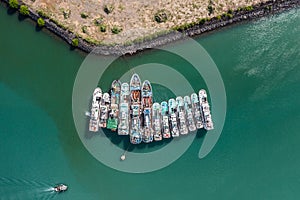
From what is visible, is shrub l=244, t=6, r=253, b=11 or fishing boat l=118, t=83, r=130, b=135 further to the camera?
fishing boat l=118, t=83, r=130, b=135

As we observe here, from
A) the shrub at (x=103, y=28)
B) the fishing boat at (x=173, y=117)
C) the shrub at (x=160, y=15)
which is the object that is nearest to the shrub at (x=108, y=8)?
the shrub at (x=103, y=28)

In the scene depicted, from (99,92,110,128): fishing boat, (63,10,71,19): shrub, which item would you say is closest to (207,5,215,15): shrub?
(99,92,110,128): fishing boat

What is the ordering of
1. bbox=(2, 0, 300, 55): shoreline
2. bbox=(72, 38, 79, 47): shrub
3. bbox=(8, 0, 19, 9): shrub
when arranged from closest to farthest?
bbox=(8, 0, 19, 9): shrub → bbox=(72, 38, 79, 47): shrub → bbox=(2, 0, 300, 55): shoreline

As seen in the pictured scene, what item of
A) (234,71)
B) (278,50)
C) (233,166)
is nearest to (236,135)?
(233,166)

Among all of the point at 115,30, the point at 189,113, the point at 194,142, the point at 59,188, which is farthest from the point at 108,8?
the point at 59,188

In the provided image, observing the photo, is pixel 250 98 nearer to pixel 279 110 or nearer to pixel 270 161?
pixel 279 110

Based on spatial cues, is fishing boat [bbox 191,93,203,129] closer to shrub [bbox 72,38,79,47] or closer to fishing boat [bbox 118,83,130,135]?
fishing boat [bbox 118,83,130,135]

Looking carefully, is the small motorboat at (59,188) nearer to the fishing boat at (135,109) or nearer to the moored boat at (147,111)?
the fishing boat at (135,109)

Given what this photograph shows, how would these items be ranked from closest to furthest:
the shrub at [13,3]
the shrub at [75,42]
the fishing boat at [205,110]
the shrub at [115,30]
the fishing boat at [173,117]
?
the shrub at [13,3] < the shrub at [75,42] < the shrub at [115,30] < the fishing boat at [205,110] < the fishing boat at [173,117]
